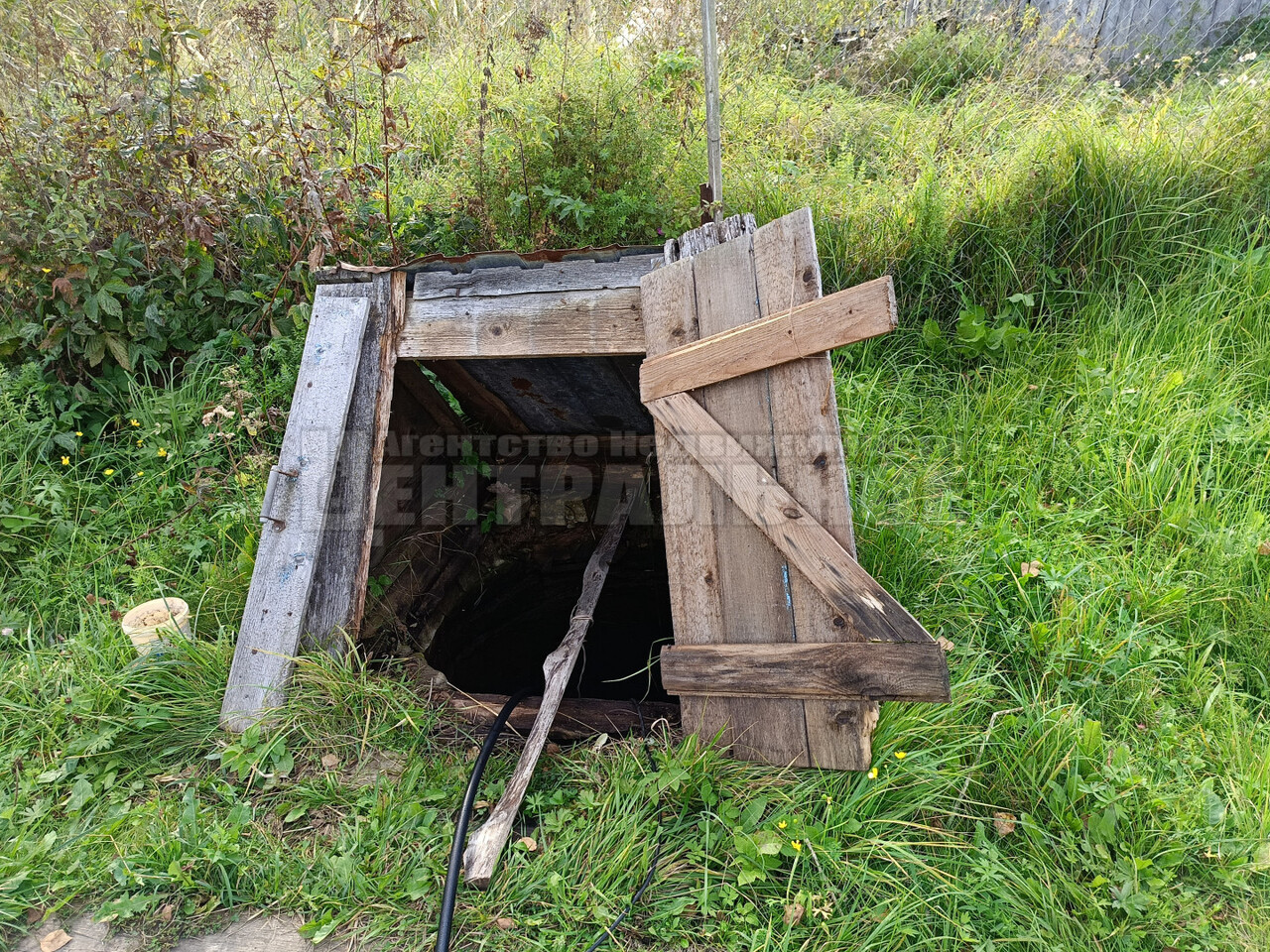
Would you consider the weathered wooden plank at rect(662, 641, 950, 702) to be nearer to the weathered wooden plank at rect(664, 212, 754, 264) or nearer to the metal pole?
the weathered wooden plank at rect(664, 212, 754, 264)

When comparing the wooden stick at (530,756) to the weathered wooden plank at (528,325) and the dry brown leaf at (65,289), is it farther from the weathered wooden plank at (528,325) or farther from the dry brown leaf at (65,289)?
the dry brown leaf at (65,289)

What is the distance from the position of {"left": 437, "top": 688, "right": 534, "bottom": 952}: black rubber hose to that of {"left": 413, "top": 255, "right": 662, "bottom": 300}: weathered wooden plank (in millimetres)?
1585

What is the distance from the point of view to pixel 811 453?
2332mm

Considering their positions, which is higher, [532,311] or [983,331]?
[983,331]

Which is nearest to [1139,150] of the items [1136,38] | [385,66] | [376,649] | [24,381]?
[1136,38]

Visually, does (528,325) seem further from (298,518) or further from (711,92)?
(711,92)

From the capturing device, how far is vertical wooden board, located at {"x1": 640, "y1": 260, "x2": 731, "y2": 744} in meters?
2.52

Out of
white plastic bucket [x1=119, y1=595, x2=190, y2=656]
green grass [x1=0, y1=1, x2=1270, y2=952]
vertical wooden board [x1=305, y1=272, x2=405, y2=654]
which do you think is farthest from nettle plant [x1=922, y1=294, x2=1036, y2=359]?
white plastic bucket [x1=119, y1=595, x2=190, y2=656]

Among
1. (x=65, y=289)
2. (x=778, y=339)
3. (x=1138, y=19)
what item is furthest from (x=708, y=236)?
(x=1138, y=19)

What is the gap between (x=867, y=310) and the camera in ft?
6.93

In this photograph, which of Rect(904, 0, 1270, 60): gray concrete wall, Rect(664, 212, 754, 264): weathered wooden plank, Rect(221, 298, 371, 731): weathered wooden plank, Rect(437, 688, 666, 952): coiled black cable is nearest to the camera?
Rect(437, 688, 666, 952): coiled black cable

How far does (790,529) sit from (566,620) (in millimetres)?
2683

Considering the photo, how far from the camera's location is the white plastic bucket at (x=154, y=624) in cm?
298

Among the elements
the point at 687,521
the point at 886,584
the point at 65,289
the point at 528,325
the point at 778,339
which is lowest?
the point at 886,584
